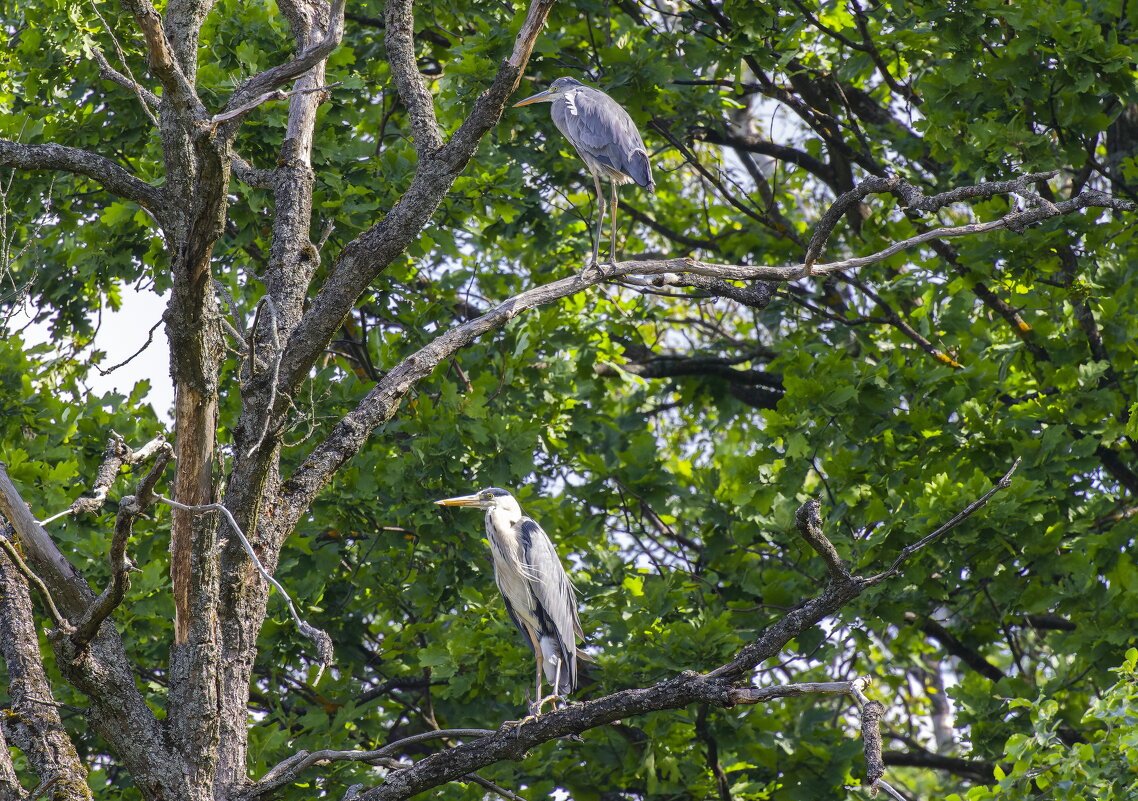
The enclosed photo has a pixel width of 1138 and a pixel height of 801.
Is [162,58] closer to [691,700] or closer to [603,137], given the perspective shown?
[691,700]

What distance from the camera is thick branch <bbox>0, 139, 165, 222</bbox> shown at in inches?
136

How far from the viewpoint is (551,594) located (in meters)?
5.30

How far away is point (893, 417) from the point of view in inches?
247

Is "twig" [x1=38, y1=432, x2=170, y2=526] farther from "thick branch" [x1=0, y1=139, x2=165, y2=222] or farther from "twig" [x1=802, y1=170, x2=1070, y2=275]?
"twig" [x1=802, y1=170, x2=1070, y2=275]

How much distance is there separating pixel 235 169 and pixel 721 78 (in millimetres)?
3677

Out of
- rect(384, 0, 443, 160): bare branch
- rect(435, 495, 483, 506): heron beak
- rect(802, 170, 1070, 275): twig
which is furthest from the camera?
rect(435, 495, 483, 506): heron beak

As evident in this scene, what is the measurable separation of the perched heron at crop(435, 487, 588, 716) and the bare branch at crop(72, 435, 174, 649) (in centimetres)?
232

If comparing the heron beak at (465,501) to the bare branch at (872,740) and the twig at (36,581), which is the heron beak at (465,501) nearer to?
the twig at (36,581)

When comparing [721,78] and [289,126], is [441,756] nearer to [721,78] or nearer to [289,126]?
[289,126]

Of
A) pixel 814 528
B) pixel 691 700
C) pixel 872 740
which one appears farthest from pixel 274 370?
pixel 872 740

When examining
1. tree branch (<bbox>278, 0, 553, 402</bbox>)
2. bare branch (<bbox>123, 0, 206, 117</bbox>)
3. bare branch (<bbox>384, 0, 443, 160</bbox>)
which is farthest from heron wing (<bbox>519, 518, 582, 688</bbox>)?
bare branch (<bbox>123, 0, 206, 117</bbox>)

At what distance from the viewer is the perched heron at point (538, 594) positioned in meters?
5.29

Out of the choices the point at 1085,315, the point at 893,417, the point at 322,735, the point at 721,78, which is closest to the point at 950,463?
the point at 893,417

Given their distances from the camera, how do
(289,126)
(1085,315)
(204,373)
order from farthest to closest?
(1085,315) < (289,126) < (204,373)
